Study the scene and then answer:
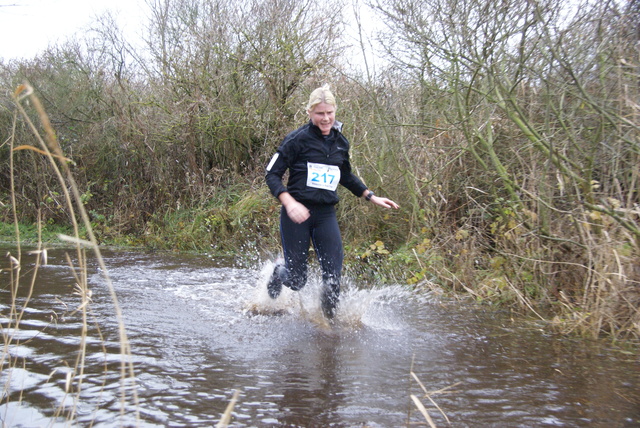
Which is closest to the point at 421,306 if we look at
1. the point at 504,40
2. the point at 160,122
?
the point at 504,40

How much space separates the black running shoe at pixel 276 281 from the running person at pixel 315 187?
5cm

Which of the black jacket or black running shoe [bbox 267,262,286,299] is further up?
the black jacket

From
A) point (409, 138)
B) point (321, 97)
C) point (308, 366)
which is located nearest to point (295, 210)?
point (321, 97)

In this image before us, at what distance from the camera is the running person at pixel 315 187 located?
4.71m

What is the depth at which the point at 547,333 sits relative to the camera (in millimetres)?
4992

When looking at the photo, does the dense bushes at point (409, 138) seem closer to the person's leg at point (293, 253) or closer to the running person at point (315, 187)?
the running person at point (315, 187)

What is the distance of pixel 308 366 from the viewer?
13.0ft

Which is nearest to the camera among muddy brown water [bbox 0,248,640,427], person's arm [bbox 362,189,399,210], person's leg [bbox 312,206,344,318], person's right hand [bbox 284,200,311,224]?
muddy brown water [bbox 0,248,640,427]

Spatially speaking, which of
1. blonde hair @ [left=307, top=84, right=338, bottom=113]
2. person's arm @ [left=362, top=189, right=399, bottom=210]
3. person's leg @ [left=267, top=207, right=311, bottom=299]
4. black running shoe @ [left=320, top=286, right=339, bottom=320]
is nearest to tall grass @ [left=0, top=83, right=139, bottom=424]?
person's leg @ [left=267, top=207, right=311, bottom=299]

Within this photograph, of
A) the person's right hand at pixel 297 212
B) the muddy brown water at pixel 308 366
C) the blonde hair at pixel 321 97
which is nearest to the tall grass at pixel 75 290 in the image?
the muddy brown water at pixel 308 366

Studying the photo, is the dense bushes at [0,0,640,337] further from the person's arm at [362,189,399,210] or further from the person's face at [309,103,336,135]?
the person's face at [309,103,336,135]

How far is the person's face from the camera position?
4.64 m

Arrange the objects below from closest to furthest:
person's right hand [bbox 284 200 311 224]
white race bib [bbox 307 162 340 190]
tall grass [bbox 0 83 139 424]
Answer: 1. tall grass [bbox 0 83 139 424]
2. person's right hand [bbox 284 200 311 224]
3. white race bib [bbox 307 162 340 190]

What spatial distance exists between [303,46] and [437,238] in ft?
21.0
